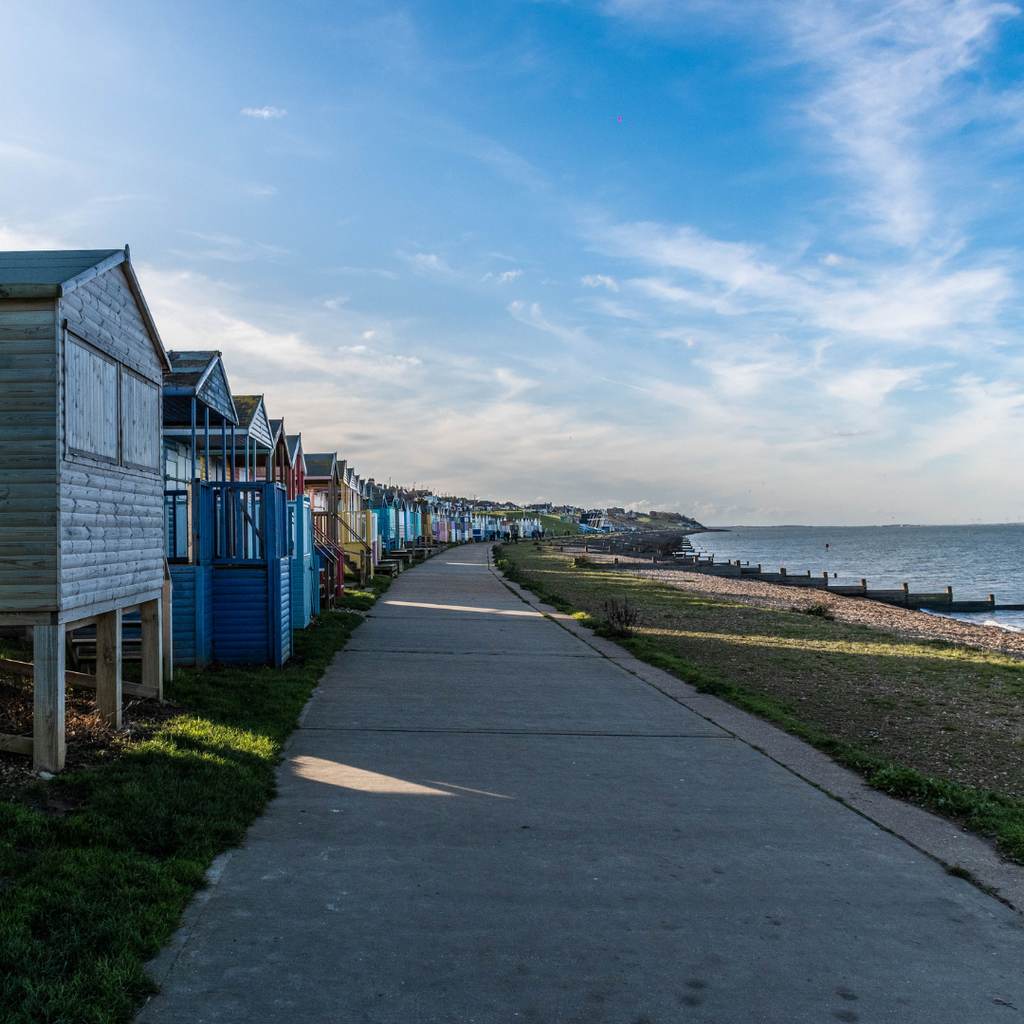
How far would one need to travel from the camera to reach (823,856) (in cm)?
467

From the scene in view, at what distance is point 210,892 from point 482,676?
6.48m

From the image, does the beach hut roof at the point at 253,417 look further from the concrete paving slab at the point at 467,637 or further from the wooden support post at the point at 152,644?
the wooden support post at the point at 152,644

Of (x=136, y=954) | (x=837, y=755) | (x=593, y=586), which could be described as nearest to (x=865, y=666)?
(x=837, y=755)

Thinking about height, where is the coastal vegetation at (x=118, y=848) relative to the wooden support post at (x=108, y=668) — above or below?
below

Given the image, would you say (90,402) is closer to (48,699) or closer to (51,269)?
(51,269)

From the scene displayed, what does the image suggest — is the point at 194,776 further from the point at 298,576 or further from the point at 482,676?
the point at 298,576

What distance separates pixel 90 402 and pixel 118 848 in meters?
3.62

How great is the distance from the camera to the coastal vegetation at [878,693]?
19.9 ft

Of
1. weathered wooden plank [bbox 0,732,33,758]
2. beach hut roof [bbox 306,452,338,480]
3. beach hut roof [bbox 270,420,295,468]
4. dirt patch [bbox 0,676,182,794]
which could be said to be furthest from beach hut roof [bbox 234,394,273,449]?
beach hut roof [bbox 306,452,338,480]

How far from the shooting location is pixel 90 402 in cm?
639

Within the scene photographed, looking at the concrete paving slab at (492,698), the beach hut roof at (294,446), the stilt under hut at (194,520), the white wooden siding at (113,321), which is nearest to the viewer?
the white wooden siding at (113,321)

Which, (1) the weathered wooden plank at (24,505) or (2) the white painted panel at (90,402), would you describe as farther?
(2) the white painted panel at (90,402)

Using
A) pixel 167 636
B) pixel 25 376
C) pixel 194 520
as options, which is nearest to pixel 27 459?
pixel 25 376

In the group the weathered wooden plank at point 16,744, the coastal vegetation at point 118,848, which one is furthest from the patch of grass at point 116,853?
the weathered wooden plank at point 16,744
